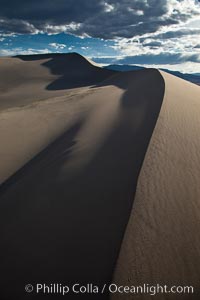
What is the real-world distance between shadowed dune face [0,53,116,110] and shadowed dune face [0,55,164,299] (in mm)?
20835

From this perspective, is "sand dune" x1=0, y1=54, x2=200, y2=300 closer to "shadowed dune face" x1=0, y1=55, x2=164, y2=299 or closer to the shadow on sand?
"shadowed dune face" x1=0, y1=55, x2=164, y2=299

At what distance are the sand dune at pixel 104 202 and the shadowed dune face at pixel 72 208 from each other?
0.02m

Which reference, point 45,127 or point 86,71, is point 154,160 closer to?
point 45,127

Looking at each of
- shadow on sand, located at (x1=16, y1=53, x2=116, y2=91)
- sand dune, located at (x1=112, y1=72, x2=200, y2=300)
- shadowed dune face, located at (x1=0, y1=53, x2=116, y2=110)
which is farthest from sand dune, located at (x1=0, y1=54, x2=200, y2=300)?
shadow on sand, located at (x1=16, y1=53, x2=116, y2=91)

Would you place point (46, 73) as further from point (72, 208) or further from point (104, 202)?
point (104, 202)

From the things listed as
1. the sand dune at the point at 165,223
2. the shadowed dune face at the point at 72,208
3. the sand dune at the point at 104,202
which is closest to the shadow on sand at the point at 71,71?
the sand dune at the point at 104,202

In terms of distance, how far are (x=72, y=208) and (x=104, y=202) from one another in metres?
0.52

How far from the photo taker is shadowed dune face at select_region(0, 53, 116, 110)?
29922 millimetres

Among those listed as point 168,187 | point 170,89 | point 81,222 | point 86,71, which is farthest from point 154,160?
point 86,71

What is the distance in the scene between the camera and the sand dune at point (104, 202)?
12.6 ft

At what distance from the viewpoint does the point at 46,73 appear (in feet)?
123

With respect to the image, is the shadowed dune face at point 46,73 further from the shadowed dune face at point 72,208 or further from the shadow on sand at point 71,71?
the shadowed dune face at point 72,208

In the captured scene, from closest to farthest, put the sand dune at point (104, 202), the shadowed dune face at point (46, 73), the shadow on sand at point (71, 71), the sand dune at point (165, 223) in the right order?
1. the sand dune at point (165, 223)
2. the sand dune at point (104, 202)
3. the shadowed dune face at point (46, 73)
4. the shadow on sand at point (71, 71)

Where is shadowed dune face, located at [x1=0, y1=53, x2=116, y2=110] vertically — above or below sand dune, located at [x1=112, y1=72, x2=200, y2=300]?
above
